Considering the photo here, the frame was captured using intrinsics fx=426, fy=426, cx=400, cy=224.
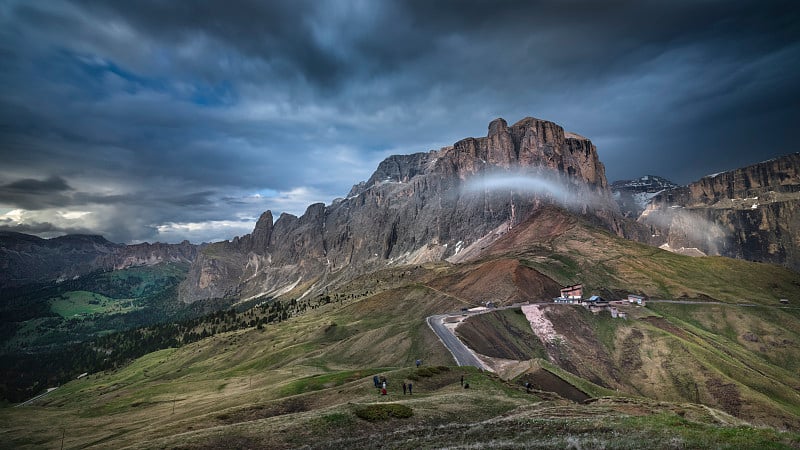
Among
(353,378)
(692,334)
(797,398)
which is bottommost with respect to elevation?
(797,398)

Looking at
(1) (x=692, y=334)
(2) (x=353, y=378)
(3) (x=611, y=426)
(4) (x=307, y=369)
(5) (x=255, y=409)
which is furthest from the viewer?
(1) (x=692, y=334)

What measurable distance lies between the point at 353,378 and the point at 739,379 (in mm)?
106099

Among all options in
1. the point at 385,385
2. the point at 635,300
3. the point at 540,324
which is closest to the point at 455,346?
the point at 385,385

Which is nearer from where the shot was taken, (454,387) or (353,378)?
(454,387)

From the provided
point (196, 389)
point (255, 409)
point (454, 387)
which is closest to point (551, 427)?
point (454, 387)

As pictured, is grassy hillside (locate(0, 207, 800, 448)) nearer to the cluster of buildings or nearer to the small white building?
the cluster of buildings

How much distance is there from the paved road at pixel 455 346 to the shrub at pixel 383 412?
1505 inches

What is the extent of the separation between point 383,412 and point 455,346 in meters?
54.0

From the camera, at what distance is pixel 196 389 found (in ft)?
377

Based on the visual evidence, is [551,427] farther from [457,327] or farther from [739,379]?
[739,379]

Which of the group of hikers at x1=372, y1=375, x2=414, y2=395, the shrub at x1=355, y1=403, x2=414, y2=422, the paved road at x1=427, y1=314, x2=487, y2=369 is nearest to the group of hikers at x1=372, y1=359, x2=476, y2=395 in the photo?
the group of hikers at x1=372, y1=375, x2=414, y2=395

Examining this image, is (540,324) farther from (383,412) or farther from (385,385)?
(383,412)

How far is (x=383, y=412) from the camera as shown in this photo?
150 ft

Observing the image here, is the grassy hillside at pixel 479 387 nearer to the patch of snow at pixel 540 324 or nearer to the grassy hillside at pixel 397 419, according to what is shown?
the grassy hillside at pixel 397 419
